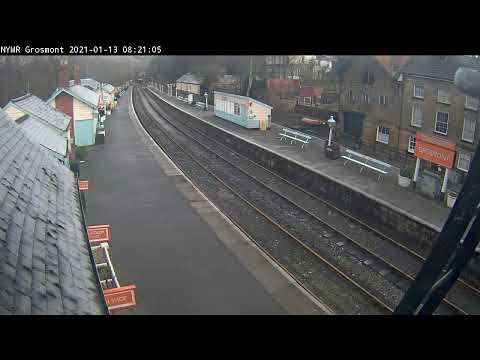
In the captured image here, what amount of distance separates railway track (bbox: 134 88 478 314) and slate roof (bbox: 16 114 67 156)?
655 cm

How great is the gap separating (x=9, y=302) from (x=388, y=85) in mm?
17870

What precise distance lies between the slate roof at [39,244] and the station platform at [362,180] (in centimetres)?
892

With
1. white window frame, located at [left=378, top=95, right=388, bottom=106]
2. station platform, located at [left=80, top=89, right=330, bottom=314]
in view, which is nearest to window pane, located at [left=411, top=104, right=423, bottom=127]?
white window frame, located at [left=378, top=95, right=388, bottom=106]

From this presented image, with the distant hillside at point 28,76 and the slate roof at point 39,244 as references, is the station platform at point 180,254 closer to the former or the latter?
the slate roof at point 39,244

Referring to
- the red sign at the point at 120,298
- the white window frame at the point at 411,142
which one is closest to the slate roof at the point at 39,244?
the red sign at the point at 120,298

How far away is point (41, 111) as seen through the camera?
1856 cm

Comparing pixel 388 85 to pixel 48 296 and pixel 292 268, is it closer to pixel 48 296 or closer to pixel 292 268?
pixel 292 268

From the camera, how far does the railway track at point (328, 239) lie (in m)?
9.37

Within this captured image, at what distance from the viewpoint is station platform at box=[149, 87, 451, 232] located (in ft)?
41.2

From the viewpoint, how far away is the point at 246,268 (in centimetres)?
955

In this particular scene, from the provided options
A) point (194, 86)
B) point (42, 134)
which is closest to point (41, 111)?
point (42, 134)

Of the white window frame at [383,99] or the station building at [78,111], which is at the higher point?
the white window frame at [383,99]

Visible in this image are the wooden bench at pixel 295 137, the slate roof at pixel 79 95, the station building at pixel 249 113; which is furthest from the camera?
the station building at pixel 249 113
